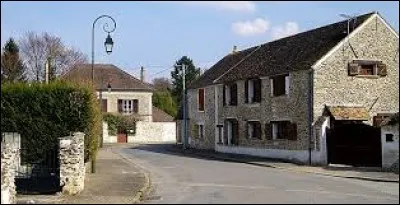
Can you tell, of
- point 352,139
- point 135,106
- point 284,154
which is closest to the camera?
point 352,139

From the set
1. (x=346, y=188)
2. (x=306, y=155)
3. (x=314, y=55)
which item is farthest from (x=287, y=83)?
(x=346, y=188)

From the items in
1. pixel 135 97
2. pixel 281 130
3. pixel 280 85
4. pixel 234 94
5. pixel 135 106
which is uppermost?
pixel 135 97

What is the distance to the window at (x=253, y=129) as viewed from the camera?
4022 cm

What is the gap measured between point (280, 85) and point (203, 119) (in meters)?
14.1

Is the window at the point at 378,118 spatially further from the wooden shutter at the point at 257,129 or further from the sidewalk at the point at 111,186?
the sidewalk at the point at 111,186

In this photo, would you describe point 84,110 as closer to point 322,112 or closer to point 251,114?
point 322,112

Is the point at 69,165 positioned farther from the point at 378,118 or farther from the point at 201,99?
the point at 201,99

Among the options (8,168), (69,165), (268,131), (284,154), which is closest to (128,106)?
(268,131)

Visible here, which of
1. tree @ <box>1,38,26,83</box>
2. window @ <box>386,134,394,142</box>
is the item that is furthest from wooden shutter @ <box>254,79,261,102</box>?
tree @ <box>1,38,26,83</box>

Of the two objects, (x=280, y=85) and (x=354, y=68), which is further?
(x=280, y=85)

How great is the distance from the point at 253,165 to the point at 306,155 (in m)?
3.00

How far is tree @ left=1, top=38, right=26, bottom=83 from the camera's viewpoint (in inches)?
1339

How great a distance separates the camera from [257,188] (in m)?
21.0

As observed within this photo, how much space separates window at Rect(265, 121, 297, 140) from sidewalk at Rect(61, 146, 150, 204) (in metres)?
10.6
